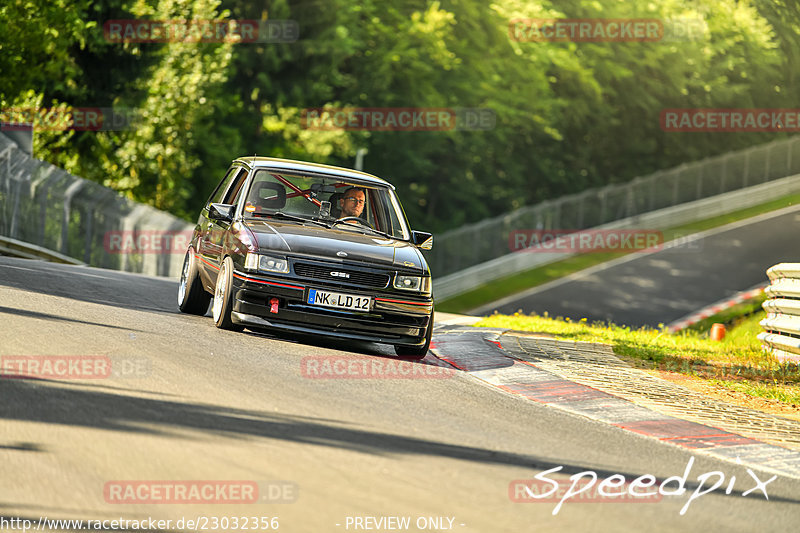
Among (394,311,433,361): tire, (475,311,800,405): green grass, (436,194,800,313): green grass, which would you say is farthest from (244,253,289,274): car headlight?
(436,194,800,313): green grass

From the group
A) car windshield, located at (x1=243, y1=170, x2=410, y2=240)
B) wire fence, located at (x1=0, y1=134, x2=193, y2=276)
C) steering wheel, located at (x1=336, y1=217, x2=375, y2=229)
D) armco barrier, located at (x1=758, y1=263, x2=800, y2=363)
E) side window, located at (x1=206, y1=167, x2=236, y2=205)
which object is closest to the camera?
car windshield, located at (x1=243, y1=170, x2=410, y2=240)

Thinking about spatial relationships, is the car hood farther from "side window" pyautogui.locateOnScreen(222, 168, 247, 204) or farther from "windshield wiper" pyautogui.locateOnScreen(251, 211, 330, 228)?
"side window" pyautogui.locateOnScreen(222, 168, 247, 204)

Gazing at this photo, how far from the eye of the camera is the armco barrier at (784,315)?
13.6 metres

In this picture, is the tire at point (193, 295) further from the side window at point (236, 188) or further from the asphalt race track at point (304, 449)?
the asphalt race track at point (304, 449)

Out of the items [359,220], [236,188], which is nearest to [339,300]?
[359,220]

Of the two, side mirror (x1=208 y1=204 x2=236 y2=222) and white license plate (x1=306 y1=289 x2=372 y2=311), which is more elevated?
side mirror (x1=208 y1=204 x2=236 y2=222)

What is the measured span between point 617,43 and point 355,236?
180 feet

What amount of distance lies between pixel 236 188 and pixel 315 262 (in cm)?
231

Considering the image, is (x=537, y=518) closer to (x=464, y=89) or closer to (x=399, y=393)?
(x=399, y=393)

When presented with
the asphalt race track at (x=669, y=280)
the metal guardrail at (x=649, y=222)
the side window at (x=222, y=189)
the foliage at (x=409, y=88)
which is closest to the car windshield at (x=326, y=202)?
the side window at (x=222, y=189)

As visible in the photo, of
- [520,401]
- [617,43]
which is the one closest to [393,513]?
[520,401]

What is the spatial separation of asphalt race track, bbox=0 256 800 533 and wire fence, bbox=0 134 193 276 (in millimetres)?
14592

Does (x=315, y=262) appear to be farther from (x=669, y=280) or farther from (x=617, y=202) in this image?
(x=617, y=202)

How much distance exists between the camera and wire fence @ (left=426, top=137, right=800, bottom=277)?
44.1m
